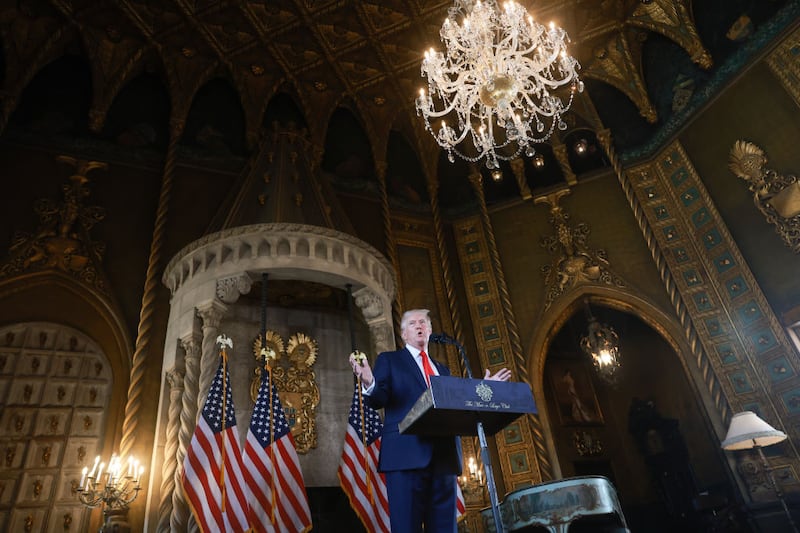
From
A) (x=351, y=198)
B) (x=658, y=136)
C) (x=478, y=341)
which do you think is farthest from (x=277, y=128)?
(x=658, y=136)

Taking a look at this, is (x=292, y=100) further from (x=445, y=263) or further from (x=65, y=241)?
(x=65, y=241)

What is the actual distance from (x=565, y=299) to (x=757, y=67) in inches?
214

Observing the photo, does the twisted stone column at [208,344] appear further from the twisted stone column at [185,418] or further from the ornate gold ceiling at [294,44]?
the ornate gold ceiling at [294,44]

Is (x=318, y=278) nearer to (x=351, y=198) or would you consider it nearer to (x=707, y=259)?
(x=351, y=198)

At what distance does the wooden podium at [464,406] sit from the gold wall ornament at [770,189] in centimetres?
801

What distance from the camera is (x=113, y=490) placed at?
6441 mm

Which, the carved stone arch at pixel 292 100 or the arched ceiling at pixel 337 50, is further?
the carved stone arch at pixel 292 100

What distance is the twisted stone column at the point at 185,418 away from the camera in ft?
19.3

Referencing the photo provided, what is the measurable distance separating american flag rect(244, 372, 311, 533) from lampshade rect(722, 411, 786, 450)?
20.9ft

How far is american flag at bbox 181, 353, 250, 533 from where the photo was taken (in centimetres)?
552

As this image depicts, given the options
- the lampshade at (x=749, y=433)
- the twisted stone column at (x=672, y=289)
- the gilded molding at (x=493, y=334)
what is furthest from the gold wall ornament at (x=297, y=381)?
the twisted stone column at (x=672, y=289)

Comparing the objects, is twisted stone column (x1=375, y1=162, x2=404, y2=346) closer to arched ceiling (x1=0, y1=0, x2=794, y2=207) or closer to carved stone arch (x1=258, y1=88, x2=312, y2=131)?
arched ceiling (x1=0, y1=0, x2=794, y2=207)

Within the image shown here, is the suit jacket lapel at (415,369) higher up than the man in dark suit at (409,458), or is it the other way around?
the suit jacket lapel at (415,369)

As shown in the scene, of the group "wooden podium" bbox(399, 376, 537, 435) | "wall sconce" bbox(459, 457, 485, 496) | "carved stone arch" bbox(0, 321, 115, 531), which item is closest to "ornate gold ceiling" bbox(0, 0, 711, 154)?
"carved stone arch" bbox(0, 321, 115, 531)
